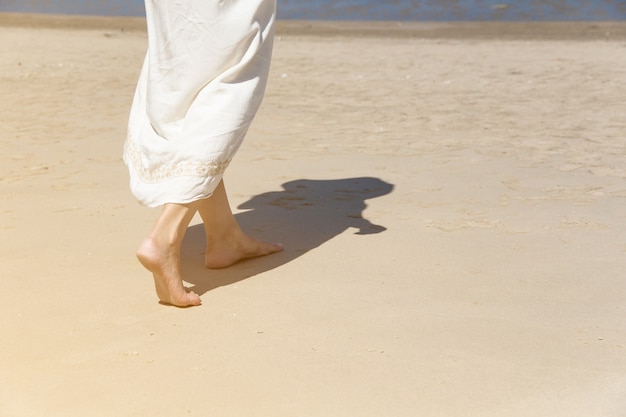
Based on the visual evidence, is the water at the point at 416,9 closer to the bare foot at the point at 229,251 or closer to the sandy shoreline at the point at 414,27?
the sandy shoreline at the point at 414,27

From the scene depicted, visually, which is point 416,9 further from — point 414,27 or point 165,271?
point 165,271

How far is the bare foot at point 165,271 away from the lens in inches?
116

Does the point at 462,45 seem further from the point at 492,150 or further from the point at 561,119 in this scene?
the point at 492,150

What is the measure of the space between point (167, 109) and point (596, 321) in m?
1.55

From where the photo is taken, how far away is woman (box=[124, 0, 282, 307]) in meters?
2.98

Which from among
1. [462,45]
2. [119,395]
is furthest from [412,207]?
[462,45]

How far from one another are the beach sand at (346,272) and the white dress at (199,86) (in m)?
0.42

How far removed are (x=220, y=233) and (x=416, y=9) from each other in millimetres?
13735

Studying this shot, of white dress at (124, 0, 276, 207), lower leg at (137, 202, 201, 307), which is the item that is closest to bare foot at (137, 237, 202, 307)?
lower leg at (137, 202, 201, 307)

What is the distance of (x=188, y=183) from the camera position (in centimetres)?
299

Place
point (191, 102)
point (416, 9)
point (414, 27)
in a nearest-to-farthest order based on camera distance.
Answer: point (191, 102)
point (414, 27)
point (416, 9)

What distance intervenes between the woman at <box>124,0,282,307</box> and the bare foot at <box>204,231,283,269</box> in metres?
0.35

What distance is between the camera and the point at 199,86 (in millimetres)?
3039

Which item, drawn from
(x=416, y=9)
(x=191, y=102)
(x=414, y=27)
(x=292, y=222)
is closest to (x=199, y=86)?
(x=191, y=102)
